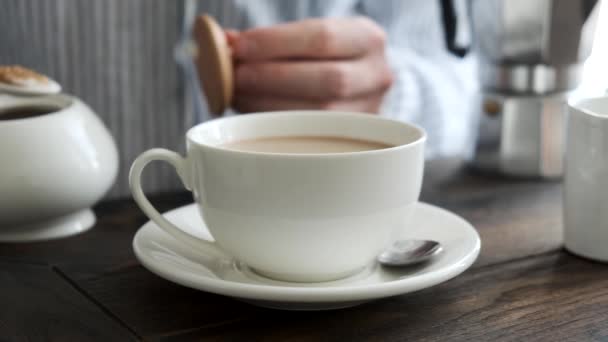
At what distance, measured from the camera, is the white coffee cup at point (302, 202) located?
47 centimetres

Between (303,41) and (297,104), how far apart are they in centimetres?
8

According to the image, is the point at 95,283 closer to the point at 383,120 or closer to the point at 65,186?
the point at 65,186

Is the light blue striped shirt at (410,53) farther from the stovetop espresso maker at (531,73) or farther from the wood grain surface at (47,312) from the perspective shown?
the wood grain surface at (47,312)

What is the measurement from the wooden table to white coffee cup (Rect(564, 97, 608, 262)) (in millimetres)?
17

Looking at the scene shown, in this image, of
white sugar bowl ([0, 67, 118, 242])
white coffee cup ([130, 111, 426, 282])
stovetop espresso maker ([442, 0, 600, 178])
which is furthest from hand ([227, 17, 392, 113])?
white coffee cup ([130, 111, 426, 282])

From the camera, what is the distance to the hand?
3.08ft

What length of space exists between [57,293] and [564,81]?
0.61m

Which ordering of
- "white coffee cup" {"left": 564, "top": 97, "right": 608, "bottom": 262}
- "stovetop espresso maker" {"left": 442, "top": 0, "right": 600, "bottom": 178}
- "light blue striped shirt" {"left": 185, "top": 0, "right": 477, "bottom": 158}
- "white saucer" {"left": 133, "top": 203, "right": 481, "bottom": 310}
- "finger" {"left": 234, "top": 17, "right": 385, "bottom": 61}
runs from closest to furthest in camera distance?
"white saucer" {"left": 133, "top": 203, "right": 481, "bottom": 310}
"white coffee cup" {"left": 564, "top": 97, "right": 608, "bottom": 262}
"stovetop espresso maker" {"left": 442, "top": 0, "right": 600, "bottom": 178}
"finger" {"left": 234, "top": 17, "right": 385, "bottom": 61}
"light blue striped shirt" {"left": 185, "top": 0, "right": 477, "bottom": 158}

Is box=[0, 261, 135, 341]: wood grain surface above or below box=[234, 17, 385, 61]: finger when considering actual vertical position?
below

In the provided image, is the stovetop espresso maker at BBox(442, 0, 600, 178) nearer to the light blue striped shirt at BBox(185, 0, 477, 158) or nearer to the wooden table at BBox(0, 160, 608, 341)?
the wooden table at BBox(0, 160, 608, 341)

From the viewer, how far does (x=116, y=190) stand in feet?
3.95

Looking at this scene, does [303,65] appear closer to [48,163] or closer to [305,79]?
[305,79]

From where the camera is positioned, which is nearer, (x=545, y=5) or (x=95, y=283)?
(x=95, y=283)

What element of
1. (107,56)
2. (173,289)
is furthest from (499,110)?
(107,56)
